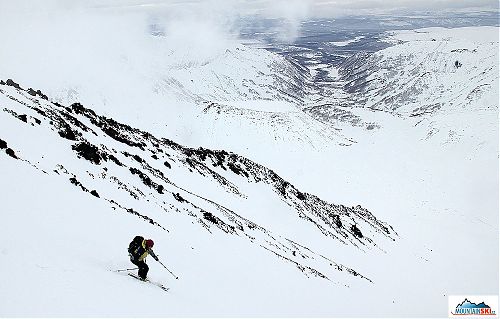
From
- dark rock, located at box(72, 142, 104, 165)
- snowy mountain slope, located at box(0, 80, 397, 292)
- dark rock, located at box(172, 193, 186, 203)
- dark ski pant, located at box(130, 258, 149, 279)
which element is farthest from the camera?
dark rock, located at box(172, 193, 186, 203)

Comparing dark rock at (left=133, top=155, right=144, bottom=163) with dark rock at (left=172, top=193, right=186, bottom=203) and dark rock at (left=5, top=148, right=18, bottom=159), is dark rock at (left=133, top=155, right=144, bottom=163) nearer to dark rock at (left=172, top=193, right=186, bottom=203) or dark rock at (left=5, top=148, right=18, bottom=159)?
dark rock at (left=172, top=193, right=186, bottom=203)

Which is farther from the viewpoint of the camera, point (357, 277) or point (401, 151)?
point (401, 151)

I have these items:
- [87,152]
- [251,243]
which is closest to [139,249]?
[251,243]

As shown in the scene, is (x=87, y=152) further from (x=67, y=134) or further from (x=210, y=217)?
(x=210, y=217)

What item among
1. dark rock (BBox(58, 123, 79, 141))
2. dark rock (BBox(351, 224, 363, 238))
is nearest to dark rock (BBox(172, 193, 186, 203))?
dark rock (BBox(58, 123, 79, 141))

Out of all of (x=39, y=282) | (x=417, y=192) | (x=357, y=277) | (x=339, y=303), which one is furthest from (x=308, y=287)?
(x=417, y=192)

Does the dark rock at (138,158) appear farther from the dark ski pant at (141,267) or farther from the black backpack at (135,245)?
the black backpack at (135,245)

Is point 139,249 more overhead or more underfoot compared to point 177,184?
more overhead

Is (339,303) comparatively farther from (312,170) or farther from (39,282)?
(312,170)
